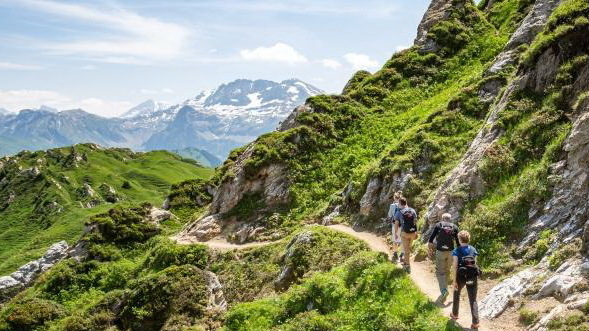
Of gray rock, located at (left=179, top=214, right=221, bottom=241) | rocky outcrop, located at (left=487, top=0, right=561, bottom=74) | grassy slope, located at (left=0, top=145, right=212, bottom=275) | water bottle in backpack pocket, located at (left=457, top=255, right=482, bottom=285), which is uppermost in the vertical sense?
rocky outcrop, located at (left=487, top=0, right=561, bottom=74)

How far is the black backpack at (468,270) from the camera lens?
59.5 feet

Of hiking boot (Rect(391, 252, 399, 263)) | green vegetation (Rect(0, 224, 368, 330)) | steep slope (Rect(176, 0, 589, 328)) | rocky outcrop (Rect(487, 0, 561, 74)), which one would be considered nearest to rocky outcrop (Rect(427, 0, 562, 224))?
steep slope (Rect(176, 0, 589, 328))

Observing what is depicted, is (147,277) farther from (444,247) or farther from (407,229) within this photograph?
(444,247)

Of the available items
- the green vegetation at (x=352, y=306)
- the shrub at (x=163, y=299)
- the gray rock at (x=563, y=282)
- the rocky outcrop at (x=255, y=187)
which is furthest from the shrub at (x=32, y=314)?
the gray rock at (x=563, y=282)

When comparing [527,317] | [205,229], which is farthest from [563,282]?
[205,229]

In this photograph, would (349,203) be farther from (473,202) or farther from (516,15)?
(516,15)

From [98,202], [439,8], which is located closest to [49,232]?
[98,202]

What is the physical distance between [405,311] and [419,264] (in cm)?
564

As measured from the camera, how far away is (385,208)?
3584 centimetres

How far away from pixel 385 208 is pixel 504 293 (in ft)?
53.5

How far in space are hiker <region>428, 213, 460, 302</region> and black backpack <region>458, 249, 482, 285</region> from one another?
229 centimetres

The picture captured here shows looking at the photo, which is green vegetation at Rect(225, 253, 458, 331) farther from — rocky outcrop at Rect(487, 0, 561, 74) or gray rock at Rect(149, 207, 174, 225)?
gray rock at Rect(149, 207, 174, 225)

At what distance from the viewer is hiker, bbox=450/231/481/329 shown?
18.1m

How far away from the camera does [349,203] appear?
40.0 m
